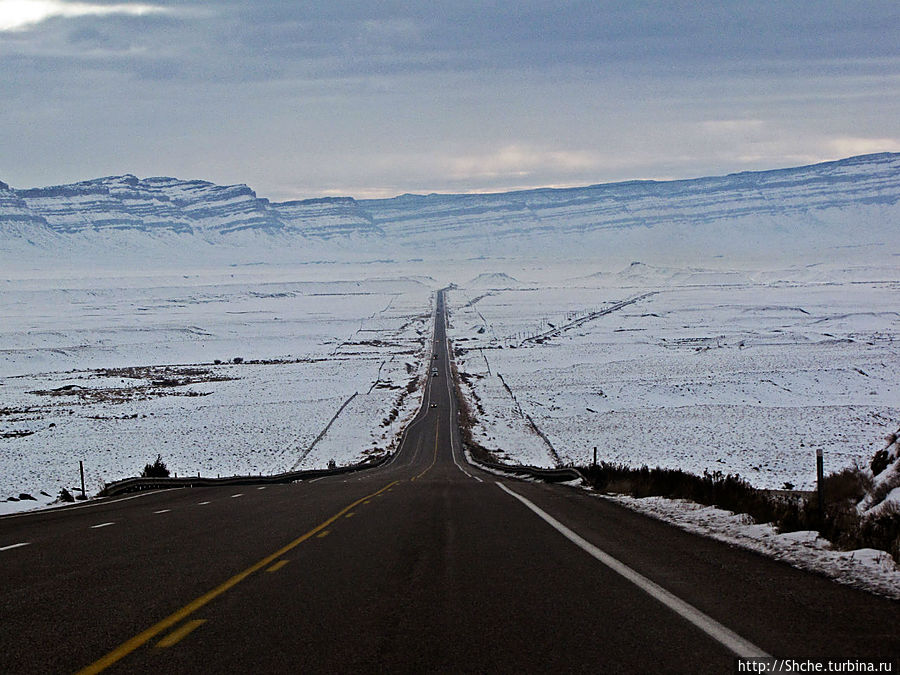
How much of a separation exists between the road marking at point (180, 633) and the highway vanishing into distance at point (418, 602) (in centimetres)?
3

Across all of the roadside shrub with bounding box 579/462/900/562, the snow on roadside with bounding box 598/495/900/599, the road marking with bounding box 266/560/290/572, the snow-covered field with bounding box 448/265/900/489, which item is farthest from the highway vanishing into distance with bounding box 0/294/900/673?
the snow-covered field with bounding box 448/265/900/489

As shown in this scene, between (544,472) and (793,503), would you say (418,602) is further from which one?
(544,472)

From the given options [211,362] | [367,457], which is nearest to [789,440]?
[367,457]

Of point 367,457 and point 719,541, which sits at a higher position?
point 719,541

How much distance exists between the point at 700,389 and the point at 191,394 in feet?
136

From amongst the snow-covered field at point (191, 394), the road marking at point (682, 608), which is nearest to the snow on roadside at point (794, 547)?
the road marking at point (682, 608)

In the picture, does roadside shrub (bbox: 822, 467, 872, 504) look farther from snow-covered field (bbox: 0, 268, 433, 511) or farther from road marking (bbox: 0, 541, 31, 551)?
snow-covered field (bbox: 0, 268, 433, 511)

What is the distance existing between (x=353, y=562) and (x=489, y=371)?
81.9 meters

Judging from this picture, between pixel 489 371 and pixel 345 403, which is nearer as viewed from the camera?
pixel 345 403

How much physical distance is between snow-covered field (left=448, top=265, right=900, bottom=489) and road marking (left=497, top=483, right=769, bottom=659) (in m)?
23.2

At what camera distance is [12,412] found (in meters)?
62.7

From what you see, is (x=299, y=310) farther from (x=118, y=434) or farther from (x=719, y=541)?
(x=719, y=541)

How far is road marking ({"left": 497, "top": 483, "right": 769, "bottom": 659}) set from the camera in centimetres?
520

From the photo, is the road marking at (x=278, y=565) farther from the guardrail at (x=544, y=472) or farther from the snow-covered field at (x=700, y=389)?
the snow-covered field at (x=700, y=389)
